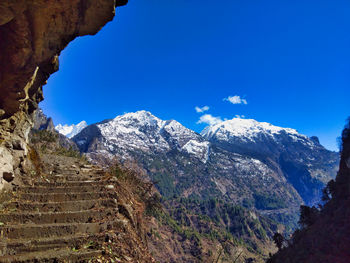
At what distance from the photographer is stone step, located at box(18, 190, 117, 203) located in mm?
7939

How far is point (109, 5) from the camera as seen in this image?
309 inches

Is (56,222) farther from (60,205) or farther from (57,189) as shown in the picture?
(57,189)

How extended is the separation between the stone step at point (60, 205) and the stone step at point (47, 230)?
4.63ft

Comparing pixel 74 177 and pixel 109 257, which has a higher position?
pixel 74 177

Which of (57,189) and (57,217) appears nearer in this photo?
(57,217)

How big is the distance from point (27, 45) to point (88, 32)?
7.65 feet

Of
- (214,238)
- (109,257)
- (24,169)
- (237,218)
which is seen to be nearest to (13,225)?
(109,257)

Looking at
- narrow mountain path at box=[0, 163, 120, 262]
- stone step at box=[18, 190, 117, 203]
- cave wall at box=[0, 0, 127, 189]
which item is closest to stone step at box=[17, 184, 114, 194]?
narrow mountain path at box=[0, 163, 120, 262]

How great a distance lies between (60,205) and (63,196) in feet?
2.58

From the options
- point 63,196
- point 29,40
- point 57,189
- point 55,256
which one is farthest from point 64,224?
point 29,40

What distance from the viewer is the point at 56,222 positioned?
6.70 m

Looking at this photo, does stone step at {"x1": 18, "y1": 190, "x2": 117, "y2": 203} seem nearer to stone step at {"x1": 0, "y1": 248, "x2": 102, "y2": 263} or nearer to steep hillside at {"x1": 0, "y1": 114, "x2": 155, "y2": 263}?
steep hillside at {"x1": 0, "y1": 114, "x2": 155, "y2": 263}

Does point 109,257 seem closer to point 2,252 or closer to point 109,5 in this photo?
point 2,252

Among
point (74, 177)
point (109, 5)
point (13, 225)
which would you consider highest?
point (109, 5)
